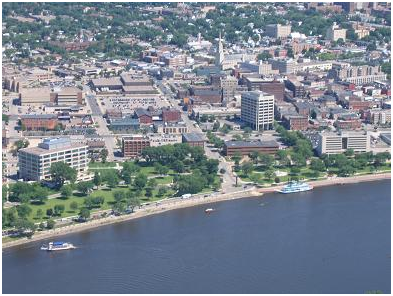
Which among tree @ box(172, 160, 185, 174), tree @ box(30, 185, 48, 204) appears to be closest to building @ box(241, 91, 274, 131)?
tree @ box(172, 160, 185, 174)

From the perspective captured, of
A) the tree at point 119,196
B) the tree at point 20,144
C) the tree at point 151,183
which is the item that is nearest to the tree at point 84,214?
the tree at point 119,196

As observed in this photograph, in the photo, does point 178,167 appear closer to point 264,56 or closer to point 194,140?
point 194,140

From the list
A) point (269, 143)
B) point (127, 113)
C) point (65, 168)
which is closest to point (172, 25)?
point (127, 113)

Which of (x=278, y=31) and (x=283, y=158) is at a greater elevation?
(x=278, y=31)

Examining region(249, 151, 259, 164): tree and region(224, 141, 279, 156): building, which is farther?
region(224, 141, 279, 156): building

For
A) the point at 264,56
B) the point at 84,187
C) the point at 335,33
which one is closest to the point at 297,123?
the point at 84,187

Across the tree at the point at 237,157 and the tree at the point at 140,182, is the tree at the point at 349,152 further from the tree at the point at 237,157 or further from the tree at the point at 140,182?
→ the tree at the point at 140,182

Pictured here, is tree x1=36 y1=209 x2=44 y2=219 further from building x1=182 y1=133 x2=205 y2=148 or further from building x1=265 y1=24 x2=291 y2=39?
building x1=265 y1=24 x2=291 y2=39
